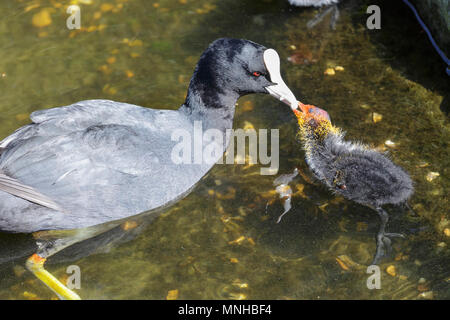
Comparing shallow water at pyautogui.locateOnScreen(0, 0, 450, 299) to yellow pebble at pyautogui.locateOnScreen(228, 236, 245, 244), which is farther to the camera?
yellow pebble at pyautogui.locateOnScreen(228, 236, 245, 244)

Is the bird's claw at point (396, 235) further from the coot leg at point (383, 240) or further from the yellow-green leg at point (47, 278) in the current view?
the yellow-green leg at point (47, 278)

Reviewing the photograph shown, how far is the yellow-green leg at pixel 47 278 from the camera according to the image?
365 cm

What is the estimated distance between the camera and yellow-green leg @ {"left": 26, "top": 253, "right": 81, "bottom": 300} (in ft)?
12.0

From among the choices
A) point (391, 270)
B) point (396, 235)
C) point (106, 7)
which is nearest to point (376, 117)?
point (396, 235)

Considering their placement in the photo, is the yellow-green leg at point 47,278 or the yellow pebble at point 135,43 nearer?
the yellow-green leg at point 47,278

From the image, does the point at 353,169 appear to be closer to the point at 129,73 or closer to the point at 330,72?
the point at 330,72

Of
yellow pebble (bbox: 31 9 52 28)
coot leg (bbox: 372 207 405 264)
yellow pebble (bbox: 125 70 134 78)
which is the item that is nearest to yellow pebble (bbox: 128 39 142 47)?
yellow pebble (bbox: 125 70 134 78)

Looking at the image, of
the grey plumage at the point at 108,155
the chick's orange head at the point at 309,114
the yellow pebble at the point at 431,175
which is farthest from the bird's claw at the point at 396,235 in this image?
the grey plumage at the point at 108,155

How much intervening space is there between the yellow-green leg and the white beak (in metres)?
1.94

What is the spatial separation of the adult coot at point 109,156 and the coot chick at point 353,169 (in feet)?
1.00

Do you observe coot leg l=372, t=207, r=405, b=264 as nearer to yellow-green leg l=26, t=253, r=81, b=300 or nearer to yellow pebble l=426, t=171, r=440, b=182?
yellow pebble l=426, t=171, r=440, b=182

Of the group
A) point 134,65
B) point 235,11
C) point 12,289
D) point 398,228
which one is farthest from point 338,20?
point 12,289

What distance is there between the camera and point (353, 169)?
13.3 ft

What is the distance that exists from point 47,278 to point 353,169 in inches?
86.7
